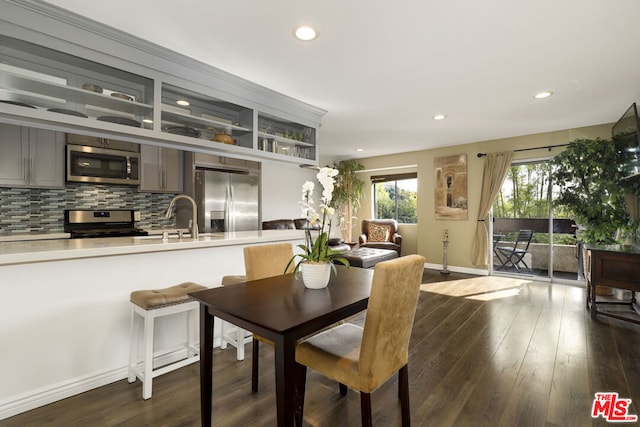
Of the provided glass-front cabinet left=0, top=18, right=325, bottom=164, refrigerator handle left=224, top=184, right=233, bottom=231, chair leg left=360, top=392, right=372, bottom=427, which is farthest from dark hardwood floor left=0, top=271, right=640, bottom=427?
refrigerator handle left=224, top=184, right=233, bottom=231

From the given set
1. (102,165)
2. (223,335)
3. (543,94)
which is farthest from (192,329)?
(543,94)

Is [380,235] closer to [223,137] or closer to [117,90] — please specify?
[223,137]

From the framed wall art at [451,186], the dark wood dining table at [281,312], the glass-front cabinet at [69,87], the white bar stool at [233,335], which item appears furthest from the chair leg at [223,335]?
the framed wall art at [451,186]

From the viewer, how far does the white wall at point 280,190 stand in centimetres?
623

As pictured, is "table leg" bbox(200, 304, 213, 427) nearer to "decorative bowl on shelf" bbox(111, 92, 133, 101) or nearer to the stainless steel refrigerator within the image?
"decorative bowl on shelf" bbox(111, 92, 133, 101)

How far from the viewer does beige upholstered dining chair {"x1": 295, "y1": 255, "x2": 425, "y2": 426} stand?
4.35ft

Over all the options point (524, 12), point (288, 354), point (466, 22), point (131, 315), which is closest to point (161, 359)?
point (131, 315)

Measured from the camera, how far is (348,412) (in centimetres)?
182

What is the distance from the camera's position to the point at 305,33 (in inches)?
86.7

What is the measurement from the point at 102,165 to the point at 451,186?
570 centimetres

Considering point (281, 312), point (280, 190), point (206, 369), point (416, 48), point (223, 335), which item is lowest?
point (223, 335)

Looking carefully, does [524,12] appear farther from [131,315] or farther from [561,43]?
[131,315]

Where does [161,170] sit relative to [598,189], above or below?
above

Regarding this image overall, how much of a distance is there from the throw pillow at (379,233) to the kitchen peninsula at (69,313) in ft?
15.2
